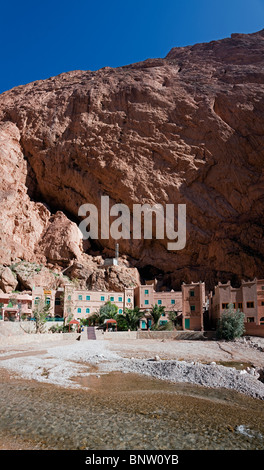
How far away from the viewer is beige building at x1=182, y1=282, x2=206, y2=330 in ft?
118

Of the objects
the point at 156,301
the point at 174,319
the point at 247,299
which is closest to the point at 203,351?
the point at 247,299

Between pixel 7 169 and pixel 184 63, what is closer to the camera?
pixel 7 169

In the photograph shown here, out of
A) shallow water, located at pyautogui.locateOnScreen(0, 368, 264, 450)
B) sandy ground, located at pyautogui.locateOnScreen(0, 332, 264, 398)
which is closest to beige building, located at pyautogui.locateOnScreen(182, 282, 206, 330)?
sandy ground, located at pyautogui.locateOnScreen(0, 332, 264, 398)

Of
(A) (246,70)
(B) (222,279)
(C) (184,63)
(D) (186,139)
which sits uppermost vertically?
(C) (184,63)

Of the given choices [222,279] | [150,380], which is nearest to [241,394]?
[150,380]

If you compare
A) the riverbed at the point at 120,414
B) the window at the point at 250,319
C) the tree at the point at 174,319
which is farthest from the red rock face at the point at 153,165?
the riverbed at the point at 120,414

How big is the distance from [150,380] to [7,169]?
144 ft

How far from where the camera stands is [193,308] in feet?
119

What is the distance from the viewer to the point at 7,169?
4984 cm

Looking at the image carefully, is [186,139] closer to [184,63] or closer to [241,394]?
[184,63]

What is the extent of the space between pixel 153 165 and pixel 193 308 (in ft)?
73.6

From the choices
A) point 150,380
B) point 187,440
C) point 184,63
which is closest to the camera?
point 187,440

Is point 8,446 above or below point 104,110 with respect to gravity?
below

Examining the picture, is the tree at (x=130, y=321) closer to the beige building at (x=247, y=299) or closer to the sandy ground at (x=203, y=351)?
the sandy ground at (x=203, y=351)
